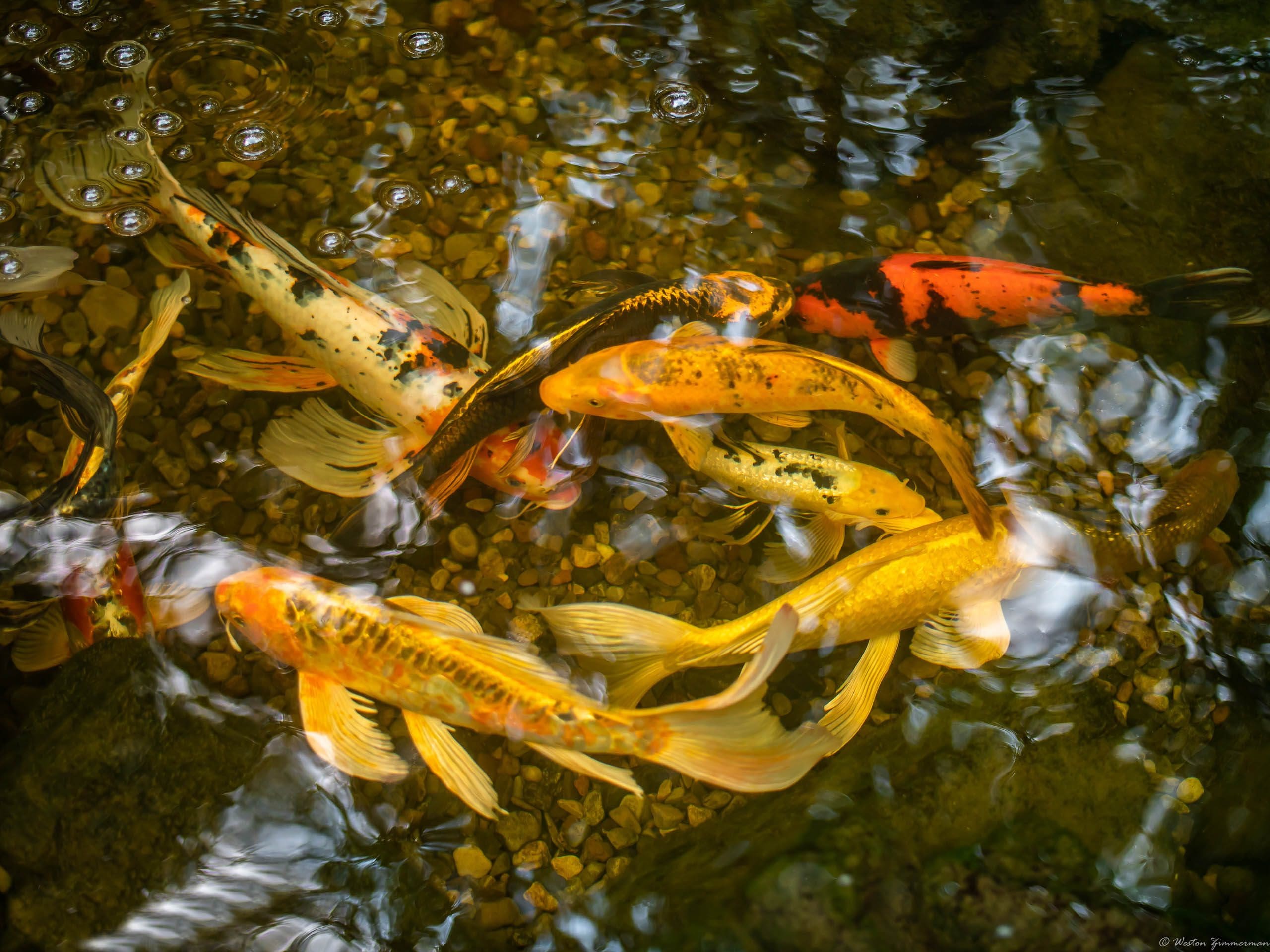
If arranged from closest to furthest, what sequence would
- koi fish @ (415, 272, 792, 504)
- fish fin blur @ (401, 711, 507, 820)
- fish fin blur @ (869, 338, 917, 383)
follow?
1. fish fin blur @ (401, 711, 507, 820)
2. koi fish @ (415, 272, 792, 504)
3. fish fin blur @ (869, 338, 917, 383)

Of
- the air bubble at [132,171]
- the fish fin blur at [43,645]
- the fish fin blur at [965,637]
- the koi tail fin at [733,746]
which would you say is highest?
the air bubble at [132,171]

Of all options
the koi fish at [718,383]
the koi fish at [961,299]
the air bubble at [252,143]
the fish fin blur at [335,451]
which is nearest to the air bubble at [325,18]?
the air bubble at [252,143]

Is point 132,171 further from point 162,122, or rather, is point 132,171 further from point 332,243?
point 332,243

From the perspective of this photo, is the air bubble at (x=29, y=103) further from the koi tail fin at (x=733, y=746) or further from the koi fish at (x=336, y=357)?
the koi tail fin at (x=733, y=746)

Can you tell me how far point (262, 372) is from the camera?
3.63m

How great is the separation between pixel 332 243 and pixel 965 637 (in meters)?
3.22

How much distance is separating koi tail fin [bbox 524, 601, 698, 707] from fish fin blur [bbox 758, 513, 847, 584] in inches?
20.8

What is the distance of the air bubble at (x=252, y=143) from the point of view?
4.08m

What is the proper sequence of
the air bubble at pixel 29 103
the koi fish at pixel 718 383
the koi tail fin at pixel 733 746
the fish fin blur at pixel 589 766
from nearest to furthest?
1. the koi tail fin at pixel 733 746
2. the fish fin blur at pixel 589 766
3. the koi fish at pixel 718 383
4. the air bubble at pixel 29 103

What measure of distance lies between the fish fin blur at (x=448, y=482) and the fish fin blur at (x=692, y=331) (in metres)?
0.95

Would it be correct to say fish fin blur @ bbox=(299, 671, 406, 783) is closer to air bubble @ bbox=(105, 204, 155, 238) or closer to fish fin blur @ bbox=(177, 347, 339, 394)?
fish fin blur @ bbox=(177, 347, 339, 394)

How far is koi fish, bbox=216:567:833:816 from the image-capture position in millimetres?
2656

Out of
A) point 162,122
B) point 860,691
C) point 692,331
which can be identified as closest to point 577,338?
point 692,331

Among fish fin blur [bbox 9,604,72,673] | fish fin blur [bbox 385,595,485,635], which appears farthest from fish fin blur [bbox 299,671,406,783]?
fish fin blur [bbox 9,604,72,673]
